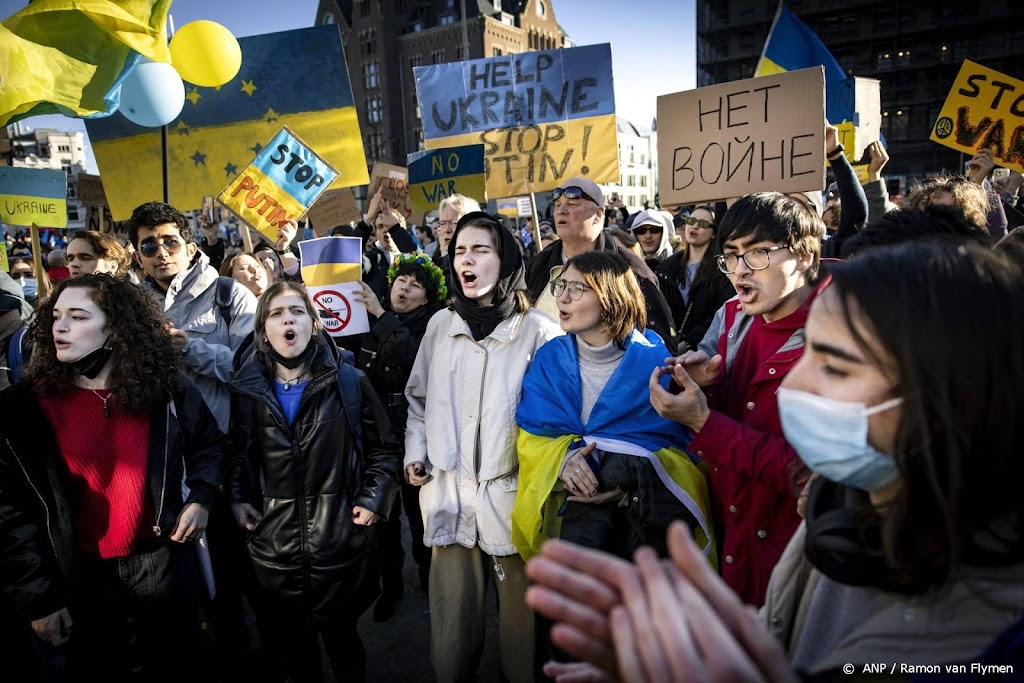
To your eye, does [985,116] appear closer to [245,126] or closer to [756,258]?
[756,258]

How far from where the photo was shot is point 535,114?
19.5ft

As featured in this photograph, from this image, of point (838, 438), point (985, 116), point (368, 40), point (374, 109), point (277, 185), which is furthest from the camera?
point (374, 109)

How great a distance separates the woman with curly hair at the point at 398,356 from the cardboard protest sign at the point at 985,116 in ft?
15.7

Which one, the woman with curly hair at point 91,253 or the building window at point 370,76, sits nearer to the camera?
the woman with curly hair at point 91,253

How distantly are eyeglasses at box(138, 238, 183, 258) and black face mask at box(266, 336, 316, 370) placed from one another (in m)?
1.26

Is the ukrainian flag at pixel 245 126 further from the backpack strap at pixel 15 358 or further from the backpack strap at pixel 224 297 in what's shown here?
the backpack strap at pixel 15 358

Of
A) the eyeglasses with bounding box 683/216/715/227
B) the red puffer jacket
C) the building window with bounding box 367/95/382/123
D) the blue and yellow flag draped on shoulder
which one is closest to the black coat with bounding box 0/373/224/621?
the blue and yellow flag draped on shoulder

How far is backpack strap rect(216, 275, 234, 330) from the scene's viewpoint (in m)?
3.51

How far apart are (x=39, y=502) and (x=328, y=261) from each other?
2.07 metres

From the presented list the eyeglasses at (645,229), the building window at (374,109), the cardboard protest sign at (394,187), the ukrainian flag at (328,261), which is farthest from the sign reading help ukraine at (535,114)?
the building window at (374,109)

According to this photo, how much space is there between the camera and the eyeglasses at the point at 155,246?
3.39m

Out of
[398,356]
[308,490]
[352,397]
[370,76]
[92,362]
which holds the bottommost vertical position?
[308,490]

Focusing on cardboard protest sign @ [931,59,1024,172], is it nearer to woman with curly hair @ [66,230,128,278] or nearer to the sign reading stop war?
the sign reading stop war

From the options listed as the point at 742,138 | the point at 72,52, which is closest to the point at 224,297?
the point at 72,52
